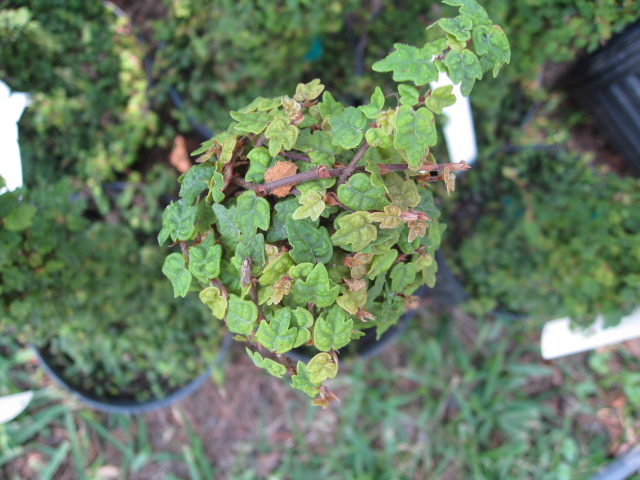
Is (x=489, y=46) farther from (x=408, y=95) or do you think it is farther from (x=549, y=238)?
(x=549, y=238)

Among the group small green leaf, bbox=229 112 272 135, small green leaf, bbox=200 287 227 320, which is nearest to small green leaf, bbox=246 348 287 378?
small green leaf, bbox=200 287 227 320

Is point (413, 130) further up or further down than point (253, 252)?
further up

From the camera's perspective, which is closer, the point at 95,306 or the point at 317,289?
the point at 317,289

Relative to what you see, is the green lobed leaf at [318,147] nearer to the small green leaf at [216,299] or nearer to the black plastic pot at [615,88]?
the small green leaf at [216,299]

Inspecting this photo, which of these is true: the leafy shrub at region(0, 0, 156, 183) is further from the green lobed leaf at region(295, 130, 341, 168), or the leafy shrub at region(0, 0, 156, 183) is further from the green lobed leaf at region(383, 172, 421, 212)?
the green lobed leaf at region(383, 172, 421, 212)

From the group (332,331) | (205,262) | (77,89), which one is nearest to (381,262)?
(332,331)

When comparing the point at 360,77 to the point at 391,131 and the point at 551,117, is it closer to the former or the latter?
the point at 551,117
